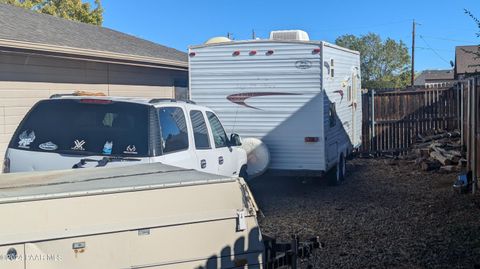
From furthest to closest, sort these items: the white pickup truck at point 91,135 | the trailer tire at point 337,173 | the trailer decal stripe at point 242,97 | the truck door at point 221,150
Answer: the trailer tire at point 337,173
the trailer decal stripe at point 242,97
the truck door at point 221,150
the white pickup truck at point 91,135

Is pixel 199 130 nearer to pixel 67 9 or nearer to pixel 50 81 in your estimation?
pixel 50 81

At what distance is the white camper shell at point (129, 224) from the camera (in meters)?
3.12

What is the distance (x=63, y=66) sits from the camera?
11094 millimetres

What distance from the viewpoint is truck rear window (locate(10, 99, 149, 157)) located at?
557 centimetres

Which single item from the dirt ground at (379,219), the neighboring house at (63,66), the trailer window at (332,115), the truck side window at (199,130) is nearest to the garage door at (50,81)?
the neighboring house at (63,66)

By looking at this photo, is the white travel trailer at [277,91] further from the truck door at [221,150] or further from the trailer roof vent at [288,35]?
the truck door at [221,150]

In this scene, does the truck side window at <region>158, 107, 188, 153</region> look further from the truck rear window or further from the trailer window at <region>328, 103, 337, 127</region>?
the trailer window at <region>328, 103, 337, 127</region>

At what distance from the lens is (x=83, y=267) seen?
323cm

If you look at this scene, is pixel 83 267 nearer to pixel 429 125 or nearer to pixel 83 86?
pixel 83 86

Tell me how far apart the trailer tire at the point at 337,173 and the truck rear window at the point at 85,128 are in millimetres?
6905

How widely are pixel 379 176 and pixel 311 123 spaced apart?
383 cm

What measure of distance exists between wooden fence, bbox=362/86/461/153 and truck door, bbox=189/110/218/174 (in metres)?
11.3

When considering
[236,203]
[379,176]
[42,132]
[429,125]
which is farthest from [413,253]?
[429,125]

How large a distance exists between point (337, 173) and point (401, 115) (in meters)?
6.56
